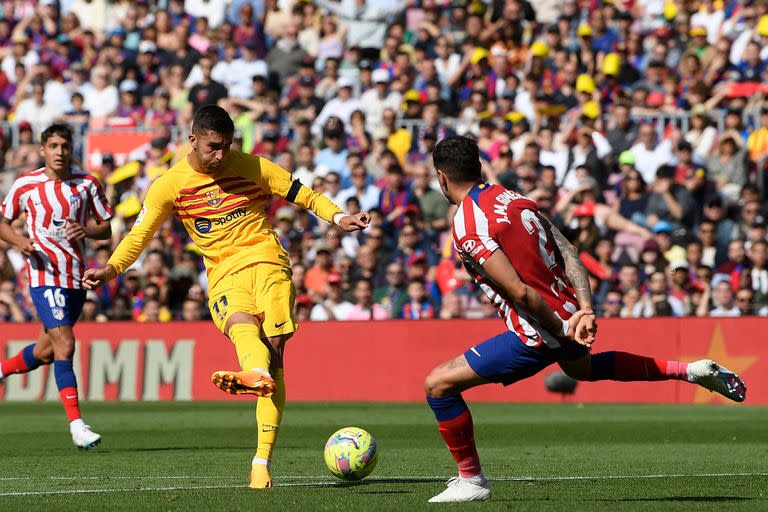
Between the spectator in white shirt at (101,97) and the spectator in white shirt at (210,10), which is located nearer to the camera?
the spectator in white shirt at (101,97)

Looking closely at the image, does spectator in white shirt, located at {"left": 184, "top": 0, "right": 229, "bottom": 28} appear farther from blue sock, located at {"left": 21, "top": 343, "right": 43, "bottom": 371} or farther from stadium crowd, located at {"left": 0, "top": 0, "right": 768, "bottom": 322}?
blue sock, located at {"left": 21, "top": 343, "right": 43, "bottom": 371}

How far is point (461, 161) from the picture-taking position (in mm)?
8273

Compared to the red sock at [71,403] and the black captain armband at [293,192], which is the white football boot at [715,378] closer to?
the black captain armband at [293,192]

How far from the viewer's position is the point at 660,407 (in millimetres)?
18453

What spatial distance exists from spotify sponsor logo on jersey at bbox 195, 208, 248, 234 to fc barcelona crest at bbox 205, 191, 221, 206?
10 cm

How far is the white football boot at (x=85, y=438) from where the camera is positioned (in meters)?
12.3

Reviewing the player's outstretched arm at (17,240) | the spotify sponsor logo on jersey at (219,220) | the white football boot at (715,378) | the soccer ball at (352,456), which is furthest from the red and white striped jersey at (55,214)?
the white football boot at (715,378)

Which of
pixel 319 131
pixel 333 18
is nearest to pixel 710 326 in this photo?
pixel 319 131

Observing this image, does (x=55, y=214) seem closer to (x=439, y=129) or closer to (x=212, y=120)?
(x=212, y=120)

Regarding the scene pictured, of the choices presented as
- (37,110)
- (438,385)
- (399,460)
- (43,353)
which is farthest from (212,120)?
(37,110)

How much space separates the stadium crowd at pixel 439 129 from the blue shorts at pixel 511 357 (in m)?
11.4

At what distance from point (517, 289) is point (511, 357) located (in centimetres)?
55

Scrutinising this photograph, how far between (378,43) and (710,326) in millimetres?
9534

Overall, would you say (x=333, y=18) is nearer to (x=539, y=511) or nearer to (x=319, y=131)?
(x=319, y=131)
